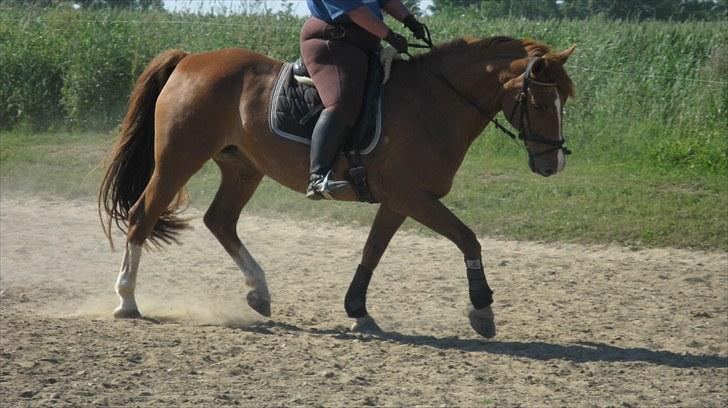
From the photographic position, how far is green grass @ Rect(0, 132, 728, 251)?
34.4ft

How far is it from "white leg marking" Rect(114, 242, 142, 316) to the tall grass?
7.91m

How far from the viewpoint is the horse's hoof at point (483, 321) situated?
22.4 feet

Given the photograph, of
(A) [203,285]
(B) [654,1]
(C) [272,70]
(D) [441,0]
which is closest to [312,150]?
(C) [272,70]

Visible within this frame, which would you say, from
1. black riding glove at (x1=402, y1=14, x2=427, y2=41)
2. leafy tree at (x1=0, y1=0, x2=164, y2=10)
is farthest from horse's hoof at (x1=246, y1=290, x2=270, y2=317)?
leafy tree at (x1=0, y1=0, x2=164, y2=10)

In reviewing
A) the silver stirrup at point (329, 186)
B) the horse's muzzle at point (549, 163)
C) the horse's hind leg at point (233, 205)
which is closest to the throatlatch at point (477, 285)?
the horse's muzzle at point (549, 163)

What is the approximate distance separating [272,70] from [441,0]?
889 inches

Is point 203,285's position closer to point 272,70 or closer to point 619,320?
point 272,70

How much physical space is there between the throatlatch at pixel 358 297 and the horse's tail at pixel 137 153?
1.54m

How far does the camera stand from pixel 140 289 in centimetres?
860

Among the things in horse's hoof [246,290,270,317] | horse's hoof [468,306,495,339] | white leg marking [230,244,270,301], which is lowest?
horse's hoof [246,290,270,317]

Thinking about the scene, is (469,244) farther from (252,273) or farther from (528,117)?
(252,273)

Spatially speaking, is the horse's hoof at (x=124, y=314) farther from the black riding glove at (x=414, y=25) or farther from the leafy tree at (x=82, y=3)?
the leafy tree at (x=82, y=3)

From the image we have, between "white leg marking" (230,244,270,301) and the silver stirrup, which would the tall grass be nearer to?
"white leg marking" (230,244,270,301)

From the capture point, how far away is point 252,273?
7691 mm
